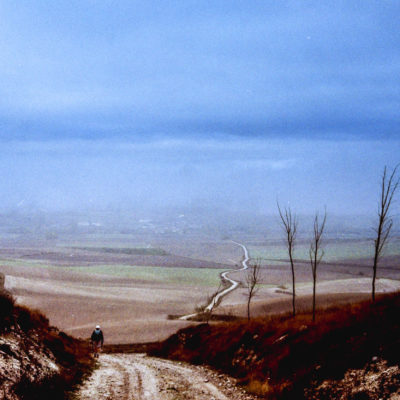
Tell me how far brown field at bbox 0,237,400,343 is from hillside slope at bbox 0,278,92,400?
2906 centimetres

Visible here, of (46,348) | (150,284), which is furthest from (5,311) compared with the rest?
(150,284)

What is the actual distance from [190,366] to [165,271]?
91.2 meters

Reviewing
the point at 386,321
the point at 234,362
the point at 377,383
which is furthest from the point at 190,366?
the point at 377,383

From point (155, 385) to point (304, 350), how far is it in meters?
6.03

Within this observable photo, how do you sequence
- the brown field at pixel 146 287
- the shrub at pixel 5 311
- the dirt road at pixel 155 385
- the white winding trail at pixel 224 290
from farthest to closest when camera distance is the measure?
the white winding trail at pixel 224 290 < the brown field at pixel 146 287 < the shrub at pixel 5 311 < the dirt road at pixel 155 385

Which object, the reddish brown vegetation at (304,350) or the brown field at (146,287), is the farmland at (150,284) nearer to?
the brown field at (146,287)

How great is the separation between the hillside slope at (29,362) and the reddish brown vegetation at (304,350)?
712cm

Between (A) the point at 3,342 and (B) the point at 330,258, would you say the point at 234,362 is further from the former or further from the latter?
(B) the point at 330,258

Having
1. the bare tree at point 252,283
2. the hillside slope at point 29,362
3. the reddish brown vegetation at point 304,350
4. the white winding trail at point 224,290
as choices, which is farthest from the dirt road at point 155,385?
the white winding trail at point 224,290

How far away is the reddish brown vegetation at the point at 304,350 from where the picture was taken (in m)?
13.1

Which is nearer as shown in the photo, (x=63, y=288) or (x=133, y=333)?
(x=133, y=333)

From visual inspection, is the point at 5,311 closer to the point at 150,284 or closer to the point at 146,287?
the point at 146,287

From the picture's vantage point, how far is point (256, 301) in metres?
69.5

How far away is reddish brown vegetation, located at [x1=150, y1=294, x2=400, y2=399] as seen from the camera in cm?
1306
